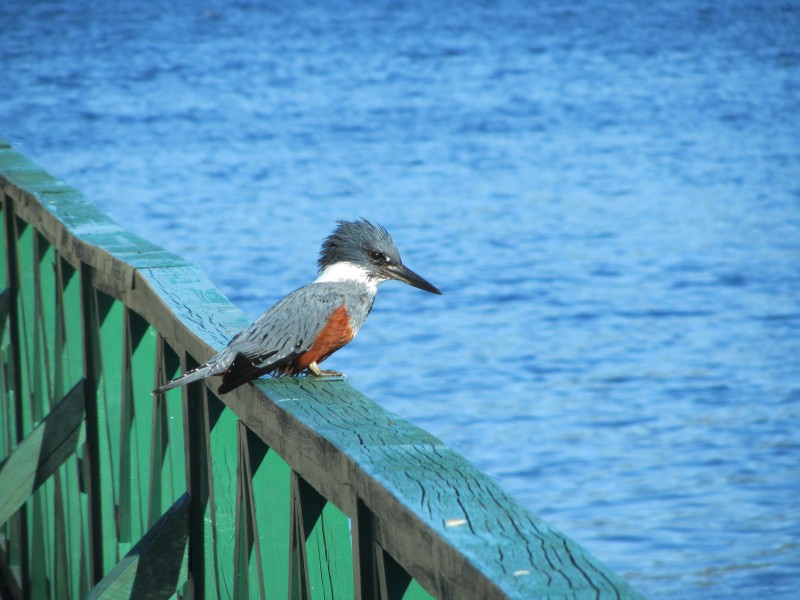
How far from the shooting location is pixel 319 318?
8.96 feet

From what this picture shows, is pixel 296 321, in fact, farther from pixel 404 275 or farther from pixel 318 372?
pixel 404 275

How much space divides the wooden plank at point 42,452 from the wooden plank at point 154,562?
0.80 metres

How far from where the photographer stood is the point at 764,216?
39.2ft

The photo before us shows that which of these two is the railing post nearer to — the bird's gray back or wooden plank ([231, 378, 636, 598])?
the bird's gray back

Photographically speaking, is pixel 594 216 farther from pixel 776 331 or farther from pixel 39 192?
pixel 39 192

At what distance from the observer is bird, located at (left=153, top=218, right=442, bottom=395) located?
232 cm

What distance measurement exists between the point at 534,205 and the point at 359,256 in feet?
31.9

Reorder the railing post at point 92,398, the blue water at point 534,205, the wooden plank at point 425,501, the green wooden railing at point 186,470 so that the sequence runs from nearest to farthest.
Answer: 1. the wooden plank at point 425,501
2. the green wooden railing at point 186,470
3. the railing post at point 92,398
4. the blue water at point 534,205

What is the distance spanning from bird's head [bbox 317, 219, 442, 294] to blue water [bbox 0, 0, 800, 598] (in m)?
2.84

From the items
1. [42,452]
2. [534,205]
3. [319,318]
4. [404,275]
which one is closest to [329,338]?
[319,318]

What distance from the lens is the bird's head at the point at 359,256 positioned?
3.08 m

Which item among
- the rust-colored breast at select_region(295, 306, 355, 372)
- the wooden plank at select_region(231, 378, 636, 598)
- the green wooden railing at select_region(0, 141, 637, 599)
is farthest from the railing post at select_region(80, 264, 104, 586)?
the wooden plank at select_region(231, 378, 636, 598)

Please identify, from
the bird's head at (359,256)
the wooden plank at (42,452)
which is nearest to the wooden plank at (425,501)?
the bird's head at (359,256)

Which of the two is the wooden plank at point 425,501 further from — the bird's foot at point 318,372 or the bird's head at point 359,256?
the bird's head at point 359,256
